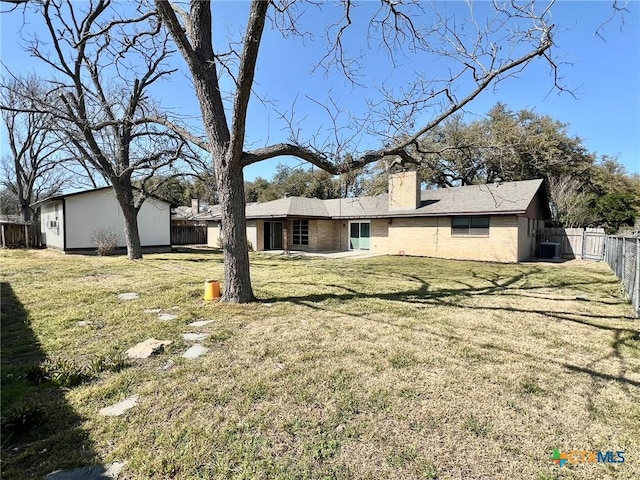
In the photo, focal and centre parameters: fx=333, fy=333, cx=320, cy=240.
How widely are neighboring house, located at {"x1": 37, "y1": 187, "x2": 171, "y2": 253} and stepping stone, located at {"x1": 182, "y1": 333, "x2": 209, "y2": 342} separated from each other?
15.9 m

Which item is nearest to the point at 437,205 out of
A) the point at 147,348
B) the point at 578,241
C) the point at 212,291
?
the point at 578,241

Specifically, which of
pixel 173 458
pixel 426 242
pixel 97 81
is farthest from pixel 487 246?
pixel 97 81

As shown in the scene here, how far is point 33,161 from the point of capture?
24.7m

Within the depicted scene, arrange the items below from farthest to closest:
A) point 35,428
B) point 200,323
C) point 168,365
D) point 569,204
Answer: point 569,204 < point 200,323 < point 168,365 < point 35,428

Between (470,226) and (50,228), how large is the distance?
23.0 m

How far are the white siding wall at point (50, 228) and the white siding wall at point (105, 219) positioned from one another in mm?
666

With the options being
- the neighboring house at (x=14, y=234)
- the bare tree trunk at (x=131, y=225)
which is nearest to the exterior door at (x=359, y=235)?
the bare tree trunk at (x=131, y=225)

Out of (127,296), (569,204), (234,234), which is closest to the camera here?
(234,234)

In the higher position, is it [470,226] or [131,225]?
[131,225]

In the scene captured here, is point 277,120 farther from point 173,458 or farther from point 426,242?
point 426,242

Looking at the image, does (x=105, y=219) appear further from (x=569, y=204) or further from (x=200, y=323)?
(x=569, y=204)

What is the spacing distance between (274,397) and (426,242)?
15846 millimetres

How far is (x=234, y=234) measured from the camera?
646 centimetres

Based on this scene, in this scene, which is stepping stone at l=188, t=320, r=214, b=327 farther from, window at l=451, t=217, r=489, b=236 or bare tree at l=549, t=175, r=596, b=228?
bare tree at l=549, t=175, r=596, b=228
